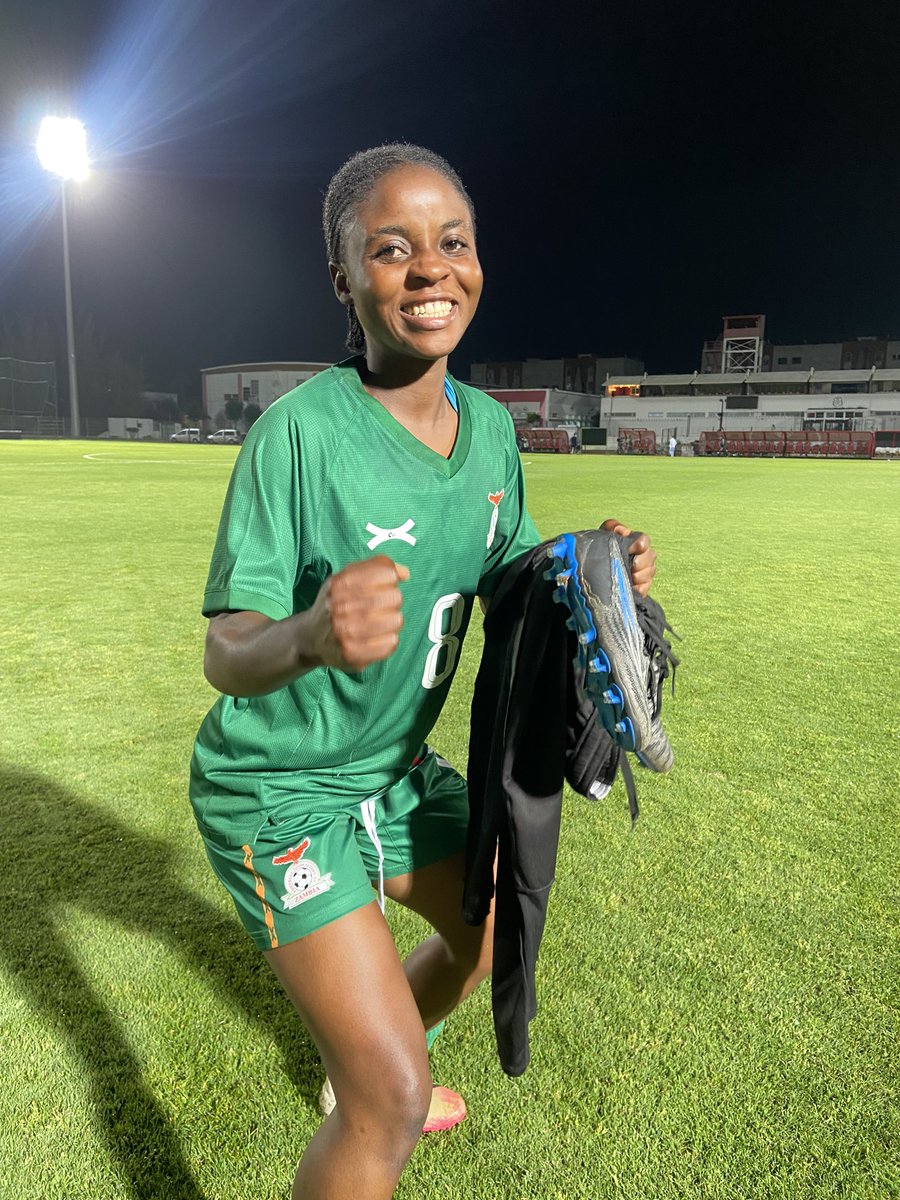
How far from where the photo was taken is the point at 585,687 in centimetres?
159

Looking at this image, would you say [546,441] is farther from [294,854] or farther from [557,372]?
[557,372]

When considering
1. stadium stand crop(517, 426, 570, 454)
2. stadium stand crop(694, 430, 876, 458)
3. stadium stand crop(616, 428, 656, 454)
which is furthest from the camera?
stadium stand crop(616, 428, 656, 454)

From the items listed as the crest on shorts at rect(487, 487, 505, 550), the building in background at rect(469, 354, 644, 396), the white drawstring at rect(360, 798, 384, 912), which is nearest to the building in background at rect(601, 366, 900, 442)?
the building in background at rect(469, 354, 644, 396)

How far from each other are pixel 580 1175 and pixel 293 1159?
0.61 metres

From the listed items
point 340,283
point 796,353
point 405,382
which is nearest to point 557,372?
point 796,353

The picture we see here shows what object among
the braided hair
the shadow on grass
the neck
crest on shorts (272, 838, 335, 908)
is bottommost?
the shadow on grass

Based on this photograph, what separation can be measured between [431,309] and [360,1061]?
140cm

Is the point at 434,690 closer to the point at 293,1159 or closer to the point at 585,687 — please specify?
the point at 585,687

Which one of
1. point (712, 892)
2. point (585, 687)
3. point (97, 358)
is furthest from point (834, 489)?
point (97, 358)

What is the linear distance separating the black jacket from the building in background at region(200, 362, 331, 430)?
3013 inches

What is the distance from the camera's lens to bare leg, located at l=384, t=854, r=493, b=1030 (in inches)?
73.5

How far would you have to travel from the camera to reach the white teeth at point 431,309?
1708 millimetres

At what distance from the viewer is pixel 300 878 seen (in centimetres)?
150

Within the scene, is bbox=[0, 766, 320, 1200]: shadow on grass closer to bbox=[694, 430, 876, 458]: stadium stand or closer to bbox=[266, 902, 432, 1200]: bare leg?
bbox=[266, 902, 432, 1200]: bare leg
